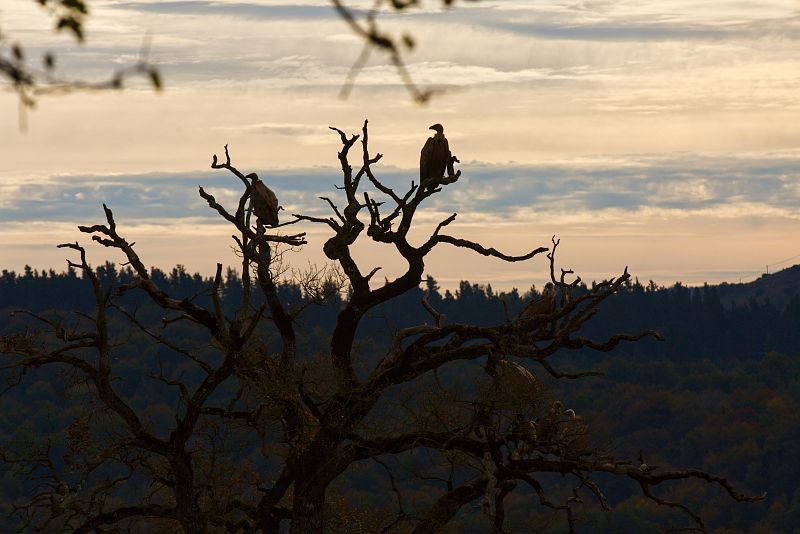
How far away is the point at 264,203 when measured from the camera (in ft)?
60.6

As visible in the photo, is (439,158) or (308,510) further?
(439,158)

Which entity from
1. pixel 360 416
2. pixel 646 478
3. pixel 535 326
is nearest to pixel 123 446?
pixel 360 416

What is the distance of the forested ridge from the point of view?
112m

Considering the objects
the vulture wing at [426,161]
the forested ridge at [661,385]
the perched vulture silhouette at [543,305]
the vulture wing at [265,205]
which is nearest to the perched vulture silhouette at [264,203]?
the vulture wing at [265,205]

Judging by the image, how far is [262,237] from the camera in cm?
1780

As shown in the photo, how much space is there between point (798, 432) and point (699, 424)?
13.1 metres

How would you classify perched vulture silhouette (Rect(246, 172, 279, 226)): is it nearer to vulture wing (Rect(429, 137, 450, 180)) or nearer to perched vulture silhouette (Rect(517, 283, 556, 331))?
vulture wing (Rect(429, 137, 450, 180))

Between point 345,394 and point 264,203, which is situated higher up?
point 264,203

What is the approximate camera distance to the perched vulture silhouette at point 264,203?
18375 millimetres

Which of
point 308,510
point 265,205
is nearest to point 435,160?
point 265,205

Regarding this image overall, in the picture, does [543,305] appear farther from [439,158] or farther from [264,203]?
[264,203]

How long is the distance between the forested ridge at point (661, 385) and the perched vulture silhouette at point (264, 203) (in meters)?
58.3

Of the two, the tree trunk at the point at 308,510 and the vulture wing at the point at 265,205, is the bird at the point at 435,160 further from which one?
the tree trunk at the point at 308,510

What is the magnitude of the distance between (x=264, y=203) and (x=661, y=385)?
146 metres
